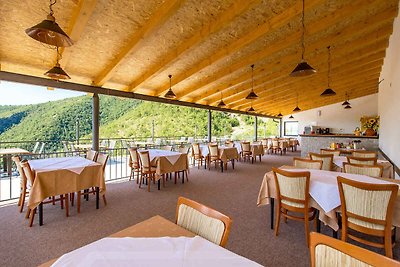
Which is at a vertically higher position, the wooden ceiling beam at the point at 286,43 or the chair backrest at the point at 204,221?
the wooden ceiling beam at the point at 286,43

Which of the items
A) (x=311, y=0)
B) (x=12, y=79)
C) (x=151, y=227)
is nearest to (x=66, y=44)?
(x=151, y=227)

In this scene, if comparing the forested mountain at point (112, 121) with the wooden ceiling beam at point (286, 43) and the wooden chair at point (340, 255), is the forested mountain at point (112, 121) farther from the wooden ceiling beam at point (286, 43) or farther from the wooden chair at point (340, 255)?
the wooden chair at point (340, 255)

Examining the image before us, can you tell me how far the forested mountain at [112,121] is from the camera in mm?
13750

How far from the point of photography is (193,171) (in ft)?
23.4

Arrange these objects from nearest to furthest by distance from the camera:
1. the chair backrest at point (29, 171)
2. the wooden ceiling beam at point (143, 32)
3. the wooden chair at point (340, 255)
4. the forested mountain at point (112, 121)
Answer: the wooden chair at point (340, 255) → the chair backrest at point (29, 171) → the wooden ceiling beam at point (143, 32) → the forested mountain at point (112, 121)

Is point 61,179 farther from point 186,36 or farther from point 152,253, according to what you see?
point 186,36

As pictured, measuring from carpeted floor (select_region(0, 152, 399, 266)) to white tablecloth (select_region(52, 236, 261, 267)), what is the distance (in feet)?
4.91

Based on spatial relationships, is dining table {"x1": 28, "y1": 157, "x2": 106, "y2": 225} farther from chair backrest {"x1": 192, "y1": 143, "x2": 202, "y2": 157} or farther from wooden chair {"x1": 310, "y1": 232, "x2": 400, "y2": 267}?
chair backrest {"x1": 192, "y1": 143, "x2": 202, "y2": 157}

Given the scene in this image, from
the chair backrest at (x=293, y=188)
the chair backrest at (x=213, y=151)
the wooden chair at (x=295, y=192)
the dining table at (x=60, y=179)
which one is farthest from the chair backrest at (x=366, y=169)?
the chair backrest at (x=213, y=151)

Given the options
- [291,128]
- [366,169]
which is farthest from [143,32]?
[291,128]

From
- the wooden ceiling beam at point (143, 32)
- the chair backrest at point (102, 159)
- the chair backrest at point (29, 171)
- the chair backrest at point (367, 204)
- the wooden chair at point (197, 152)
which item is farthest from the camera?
the wooden chair at point (197, 152)

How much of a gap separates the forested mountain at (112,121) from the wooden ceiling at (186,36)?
8.82 m

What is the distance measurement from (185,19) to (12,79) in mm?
3815

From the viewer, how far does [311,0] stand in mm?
3461
